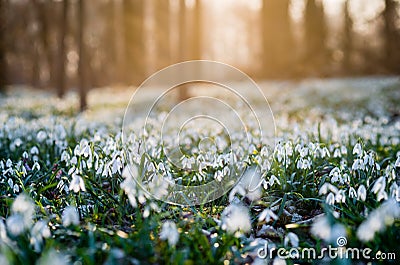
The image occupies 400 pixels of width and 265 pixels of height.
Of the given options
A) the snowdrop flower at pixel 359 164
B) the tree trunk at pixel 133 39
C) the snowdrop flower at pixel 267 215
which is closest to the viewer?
the snowdrop flower at pixel 267 215

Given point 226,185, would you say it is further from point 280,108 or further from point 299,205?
point 280,108

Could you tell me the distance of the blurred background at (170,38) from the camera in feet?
47.8

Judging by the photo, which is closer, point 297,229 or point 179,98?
point 297,229

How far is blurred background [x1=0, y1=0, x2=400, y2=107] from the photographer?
573 inches

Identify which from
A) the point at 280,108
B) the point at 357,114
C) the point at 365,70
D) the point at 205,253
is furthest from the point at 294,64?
the point at 205,253

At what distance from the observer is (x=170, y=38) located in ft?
96.8

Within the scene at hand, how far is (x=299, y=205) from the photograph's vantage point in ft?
11.0

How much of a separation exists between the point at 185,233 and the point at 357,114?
298 inches

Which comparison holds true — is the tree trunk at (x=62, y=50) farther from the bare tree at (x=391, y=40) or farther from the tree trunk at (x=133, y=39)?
the bare tree at (x=391, y=40)

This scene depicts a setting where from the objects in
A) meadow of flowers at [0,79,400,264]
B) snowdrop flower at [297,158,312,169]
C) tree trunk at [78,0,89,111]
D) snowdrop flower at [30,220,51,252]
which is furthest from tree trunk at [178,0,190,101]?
snowdrop flower at [30,220,51,252]

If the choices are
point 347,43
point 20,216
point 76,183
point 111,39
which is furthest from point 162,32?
point 20,216

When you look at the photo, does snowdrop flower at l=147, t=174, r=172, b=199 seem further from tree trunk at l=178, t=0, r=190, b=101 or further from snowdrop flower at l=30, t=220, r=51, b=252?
tree trunk at l=178, t=0, r=190, b=101

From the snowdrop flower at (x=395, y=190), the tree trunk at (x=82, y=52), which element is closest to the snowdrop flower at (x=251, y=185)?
the snowdrop flower at (x=395, y=190)

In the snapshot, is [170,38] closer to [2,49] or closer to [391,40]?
[2,49]
